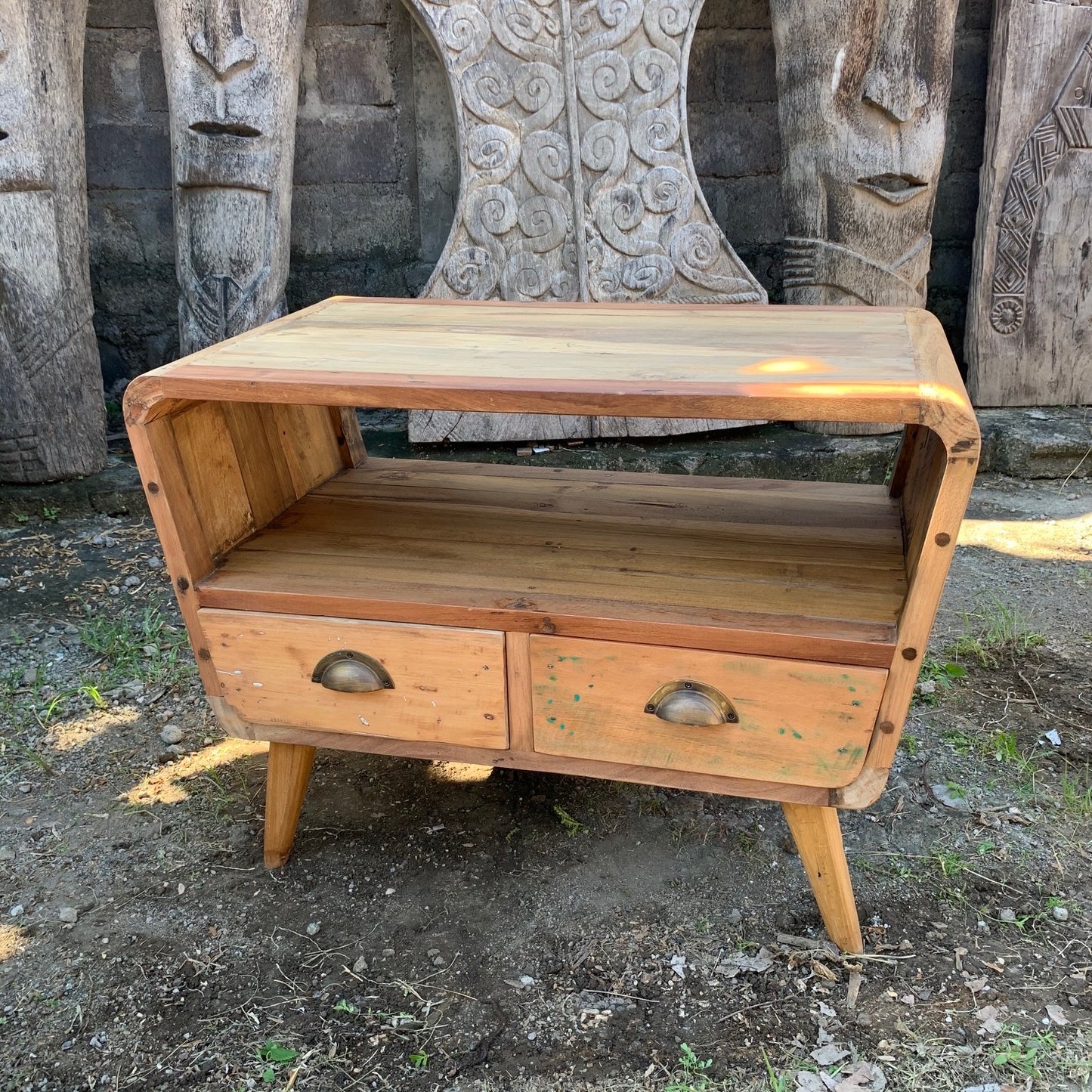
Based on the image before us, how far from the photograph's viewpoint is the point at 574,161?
9.77 feet

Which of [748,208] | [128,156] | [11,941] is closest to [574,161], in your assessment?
[748,208]

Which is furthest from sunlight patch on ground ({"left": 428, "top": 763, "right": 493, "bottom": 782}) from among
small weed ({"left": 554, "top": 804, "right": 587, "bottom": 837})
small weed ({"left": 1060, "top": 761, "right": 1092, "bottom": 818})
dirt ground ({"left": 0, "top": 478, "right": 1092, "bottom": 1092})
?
small weed ({"left": 1060, "top": 761, "right": 1092, "bottom": 818})

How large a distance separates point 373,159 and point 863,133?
170 centimetres

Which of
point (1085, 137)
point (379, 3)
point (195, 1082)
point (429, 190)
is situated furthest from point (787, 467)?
point (195, 1082)

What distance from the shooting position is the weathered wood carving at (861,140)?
289 cm

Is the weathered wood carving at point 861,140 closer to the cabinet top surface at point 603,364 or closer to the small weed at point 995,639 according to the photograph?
the small weed at point 995,639

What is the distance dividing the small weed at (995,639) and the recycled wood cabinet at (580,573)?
0.78m

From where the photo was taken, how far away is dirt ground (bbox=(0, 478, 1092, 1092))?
4.72ft

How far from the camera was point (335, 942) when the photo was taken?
1640 mm

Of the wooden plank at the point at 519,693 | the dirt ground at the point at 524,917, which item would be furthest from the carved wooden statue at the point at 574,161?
the wooden plank at the point at 519,693

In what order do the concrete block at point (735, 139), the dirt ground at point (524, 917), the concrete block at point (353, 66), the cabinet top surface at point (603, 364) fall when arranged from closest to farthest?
the cabinet top surface at point (603, 364) < the dirt ground at point (524, 917) < the concrete block at point (353, 66) < the concrete block at point (735, 139)

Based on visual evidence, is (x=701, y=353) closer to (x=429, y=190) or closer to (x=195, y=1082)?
(x=195, y=1082)

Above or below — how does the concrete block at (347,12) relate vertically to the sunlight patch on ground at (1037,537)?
above

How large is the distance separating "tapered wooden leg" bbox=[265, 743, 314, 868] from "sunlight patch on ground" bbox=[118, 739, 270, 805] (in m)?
0.22
